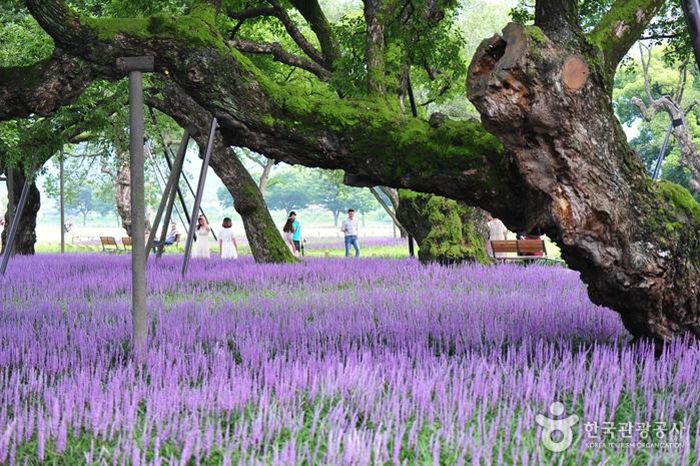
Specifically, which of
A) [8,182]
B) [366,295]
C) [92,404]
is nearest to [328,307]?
[366,295]

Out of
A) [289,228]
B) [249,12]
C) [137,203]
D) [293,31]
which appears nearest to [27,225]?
[289,228]

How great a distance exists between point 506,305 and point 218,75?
394 centimetres

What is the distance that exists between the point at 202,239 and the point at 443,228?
867cm

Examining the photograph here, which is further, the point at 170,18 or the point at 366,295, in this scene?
the point at 366,295

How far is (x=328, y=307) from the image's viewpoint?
7766 millimetres

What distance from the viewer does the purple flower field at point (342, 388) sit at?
3242 mm

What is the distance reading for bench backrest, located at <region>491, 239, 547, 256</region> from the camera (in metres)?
16.6

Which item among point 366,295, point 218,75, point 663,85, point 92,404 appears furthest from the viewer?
point 663,85

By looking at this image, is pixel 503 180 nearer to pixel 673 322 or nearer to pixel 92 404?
pixel 673 322

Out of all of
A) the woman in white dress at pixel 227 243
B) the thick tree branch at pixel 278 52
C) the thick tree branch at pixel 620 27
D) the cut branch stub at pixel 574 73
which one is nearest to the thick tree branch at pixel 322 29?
the thick tree branch at pixel 278 52

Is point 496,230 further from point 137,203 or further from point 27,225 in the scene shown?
point 137,203

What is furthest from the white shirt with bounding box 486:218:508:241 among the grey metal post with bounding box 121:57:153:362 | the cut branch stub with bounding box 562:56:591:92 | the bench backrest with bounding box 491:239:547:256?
the grey metal post with bounding box 121:57:153:362

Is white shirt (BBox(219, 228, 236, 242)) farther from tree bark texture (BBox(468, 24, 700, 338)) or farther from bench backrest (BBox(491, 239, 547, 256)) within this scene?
tree bark texture (BBox(468, 24, 700, 338))

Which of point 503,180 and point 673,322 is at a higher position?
point 503,180
